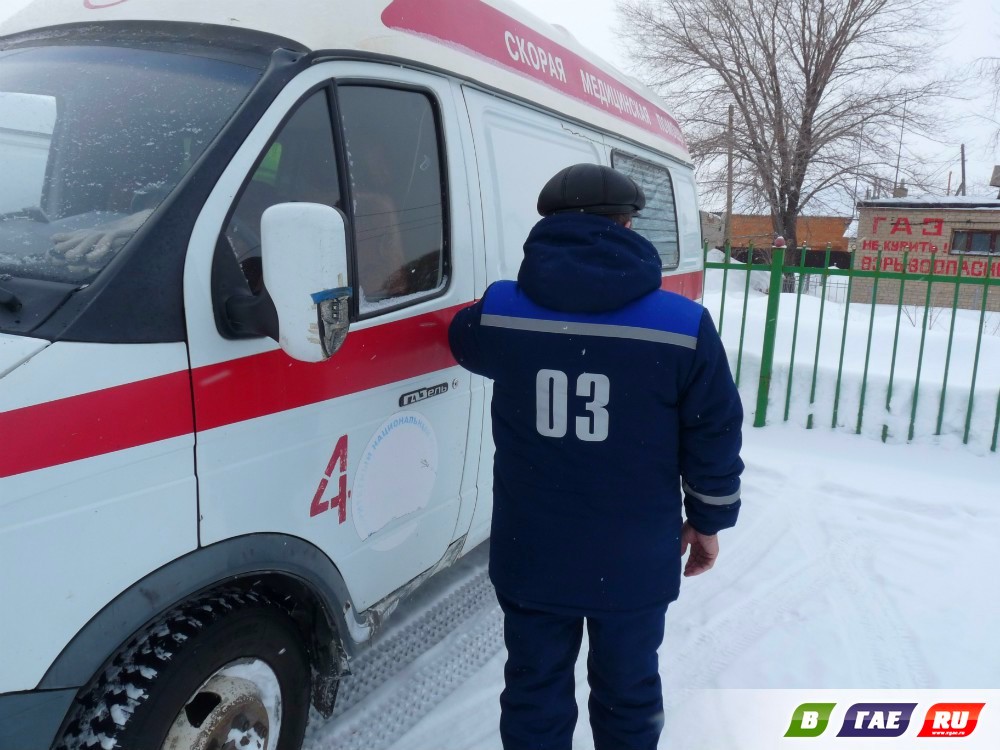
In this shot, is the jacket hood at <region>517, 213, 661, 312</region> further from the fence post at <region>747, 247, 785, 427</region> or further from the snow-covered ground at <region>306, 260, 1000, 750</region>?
the fence post at <region>747, 247, 785, 427</region>

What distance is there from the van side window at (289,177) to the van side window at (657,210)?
2613 mm

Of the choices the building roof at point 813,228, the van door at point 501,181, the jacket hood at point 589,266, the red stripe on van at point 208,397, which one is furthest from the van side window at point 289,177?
the building roof at point 813,228

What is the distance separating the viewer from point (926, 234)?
24.6m

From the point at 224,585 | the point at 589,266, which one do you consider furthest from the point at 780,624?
the point at 224,585

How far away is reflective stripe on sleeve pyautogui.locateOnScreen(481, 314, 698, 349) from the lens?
1.88m

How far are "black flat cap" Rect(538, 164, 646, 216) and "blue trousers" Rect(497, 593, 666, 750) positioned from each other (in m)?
1.16

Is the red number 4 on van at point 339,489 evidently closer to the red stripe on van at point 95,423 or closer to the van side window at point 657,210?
the red stripe on van at point 95,423

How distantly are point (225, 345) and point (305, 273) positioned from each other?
1.04 feet

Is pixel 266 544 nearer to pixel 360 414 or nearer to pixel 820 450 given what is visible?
pixel 360 414

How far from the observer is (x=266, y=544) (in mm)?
1884

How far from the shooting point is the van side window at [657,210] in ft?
15.0

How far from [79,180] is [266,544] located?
40.0 inches

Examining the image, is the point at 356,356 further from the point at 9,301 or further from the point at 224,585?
the point at 9,301

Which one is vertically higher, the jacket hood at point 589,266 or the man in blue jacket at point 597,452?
the jacket hood at point 589,266
